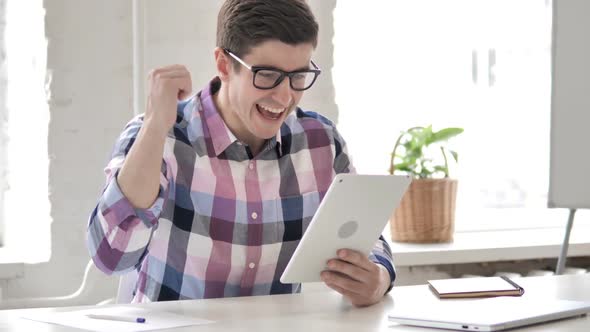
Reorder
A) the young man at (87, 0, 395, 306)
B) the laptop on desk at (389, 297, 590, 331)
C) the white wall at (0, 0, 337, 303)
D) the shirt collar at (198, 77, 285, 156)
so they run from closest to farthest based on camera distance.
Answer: the laptop on desk at (389, 297, 590, 331)
the young man at (87, 0, 395, 306)
the shirt collar at (198, 77, 285, 156)
the white wall at (0, 0, 337, 303)

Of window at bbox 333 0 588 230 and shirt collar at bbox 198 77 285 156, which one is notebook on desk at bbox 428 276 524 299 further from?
window at bbox 333 0 588 230

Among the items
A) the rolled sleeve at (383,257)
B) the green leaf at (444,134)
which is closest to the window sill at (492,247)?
the green leaf at (444,134)

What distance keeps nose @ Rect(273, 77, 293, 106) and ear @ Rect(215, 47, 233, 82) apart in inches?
5.5

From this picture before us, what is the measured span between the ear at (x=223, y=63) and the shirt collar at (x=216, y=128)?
78 millimetres

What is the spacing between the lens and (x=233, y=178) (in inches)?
87.2

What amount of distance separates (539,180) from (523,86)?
0.41 metres

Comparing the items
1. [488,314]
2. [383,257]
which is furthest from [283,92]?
[488,314]

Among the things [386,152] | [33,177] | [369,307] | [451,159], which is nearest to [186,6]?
[33,177]

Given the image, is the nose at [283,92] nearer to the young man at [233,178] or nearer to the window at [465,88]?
the young man at [233,178]

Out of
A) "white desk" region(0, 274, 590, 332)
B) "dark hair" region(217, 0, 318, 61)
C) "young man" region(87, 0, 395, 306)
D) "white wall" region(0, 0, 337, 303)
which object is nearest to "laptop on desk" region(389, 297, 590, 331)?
"white desk" region(0, 274, 590, 332)

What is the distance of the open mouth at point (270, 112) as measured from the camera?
7.06 feet

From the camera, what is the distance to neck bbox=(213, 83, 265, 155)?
227cm

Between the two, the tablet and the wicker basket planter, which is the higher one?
the tablet

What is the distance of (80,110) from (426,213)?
1310 millimetres
